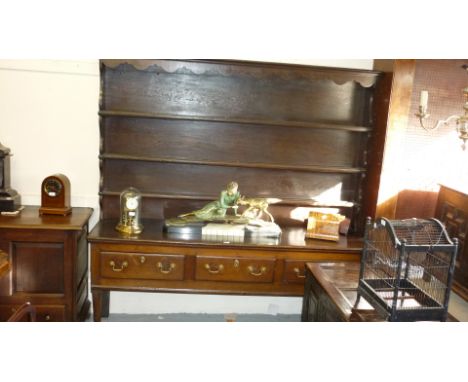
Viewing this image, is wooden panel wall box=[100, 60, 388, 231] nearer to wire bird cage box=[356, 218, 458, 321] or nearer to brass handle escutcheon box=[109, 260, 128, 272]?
brass handle escutcheon box=[109, 260, 128, 272]

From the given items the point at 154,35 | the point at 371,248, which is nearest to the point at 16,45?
the point at 154,35

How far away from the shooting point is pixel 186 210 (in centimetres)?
315

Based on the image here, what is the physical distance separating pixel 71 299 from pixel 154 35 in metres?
2.78

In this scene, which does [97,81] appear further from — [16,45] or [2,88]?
[16,45]

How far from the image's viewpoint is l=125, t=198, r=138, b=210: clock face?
2764mm

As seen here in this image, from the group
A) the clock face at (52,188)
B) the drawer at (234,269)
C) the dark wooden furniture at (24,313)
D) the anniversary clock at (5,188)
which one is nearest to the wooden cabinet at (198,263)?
the drawer at (234,269)

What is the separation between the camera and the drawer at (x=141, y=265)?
2686mm

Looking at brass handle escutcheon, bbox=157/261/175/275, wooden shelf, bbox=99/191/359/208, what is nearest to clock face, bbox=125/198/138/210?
wooden shelf, bbox=99/191/359/208

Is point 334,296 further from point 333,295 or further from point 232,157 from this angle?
point 232,157

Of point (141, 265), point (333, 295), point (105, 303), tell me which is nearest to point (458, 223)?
point (333, 295)

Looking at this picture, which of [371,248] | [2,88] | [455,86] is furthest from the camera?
[455,86]

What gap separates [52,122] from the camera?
117 inches

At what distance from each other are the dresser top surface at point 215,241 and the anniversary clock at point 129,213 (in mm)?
50

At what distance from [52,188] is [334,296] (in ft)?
6.43
